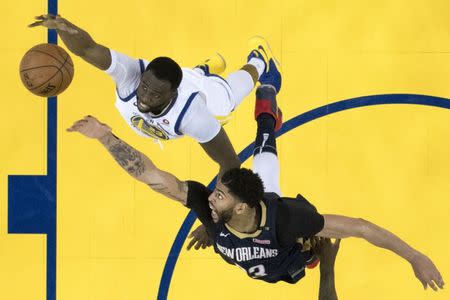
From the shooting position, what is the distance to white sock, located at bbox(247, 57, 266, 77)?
20.4 ft

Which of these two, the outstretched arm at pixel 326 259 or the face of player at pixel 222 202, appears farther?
the outstretched arm at pixel 326 259

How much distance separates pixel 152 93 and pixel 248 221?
123 cm

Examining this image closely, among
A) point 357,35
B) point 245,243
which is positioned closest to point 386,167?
point 357,35

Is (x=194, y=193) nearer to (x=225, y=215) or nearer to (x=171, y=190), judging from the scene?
(x=171, y=190)

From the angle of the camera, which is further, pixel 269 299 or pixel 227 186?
pixel 269 299

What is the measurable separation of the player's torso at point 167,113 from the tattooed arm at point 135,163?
787 millimetres

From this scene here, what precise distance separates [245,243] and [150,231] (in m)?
1.88

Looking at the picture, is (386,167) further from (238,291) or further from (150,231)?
(150,231)

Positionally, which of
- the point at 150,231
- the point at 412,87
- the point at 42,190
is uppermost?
the point at 412,87

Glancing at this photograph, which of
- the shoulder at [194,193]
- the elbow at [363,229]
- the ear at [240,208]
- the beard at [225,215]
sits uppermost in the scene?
the shoulder at [194,193]

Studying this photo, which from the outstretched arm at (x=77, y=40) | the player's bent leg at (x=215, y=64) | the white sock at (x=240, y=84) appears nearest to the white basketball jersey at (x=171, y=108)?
the outstretched arm at (x=77, y=40)

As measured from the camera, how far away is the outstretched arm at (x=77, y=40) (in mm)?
4531

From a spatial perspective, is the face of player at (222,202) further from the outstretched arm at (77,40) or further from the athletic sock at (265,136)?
the outstretched arm at (77,40)

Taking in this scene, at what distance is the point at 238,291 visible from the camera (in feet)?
20.7
